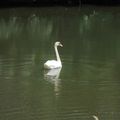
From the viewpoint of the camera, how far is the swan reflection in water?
15288 mm

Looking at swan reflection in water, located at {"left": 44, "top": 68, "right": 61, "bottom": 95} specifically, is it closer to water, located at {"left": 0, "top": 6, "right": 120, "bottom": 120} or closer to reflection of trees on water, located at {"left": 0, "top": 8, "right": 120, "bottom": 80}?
water, located at {"left": 0, "top": 6, "right": 120, "bottom": 120}

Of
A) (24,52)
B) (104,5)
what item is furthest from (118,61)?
(104,5)

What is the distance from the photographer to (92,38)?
25500 mm

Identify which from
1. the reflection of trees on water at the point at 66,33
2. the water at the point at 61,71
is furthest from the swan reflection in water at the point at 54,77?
the reflection of trees on water at the point at 66,33

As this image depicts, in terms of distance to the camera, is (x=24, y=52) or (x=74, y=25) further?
(x=74, y=25)

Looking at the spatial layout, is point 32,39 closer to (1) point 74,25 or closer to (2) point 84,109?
(1) point 74,25

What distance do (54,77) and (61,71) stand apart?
99 cm

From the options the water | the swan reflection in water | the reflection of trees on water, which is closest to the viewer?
the water

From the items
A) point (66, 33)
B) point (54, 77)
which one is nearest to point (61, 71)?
point (54, 77)

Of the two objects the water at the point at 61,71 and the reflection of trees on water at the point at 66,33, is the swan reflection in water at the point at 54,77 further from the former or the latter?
the reflection of trees on water at the point at 66,33

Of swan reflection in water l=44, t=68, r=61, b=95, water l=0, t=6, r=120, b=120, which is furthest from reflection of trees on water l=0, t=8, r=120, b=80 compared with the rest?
swan reflection in water l=44, t=68, r=61, b=95

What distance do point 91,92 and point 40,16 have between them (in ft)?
72.8

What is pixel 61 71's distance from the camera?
1794 centimetres

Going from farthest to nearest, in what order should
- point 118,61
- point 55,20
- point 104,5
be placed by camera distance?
point 104,5
point 55,20
point 118,61
